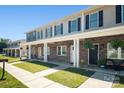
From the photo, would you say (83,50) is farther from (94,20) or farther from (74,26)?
(94,20)

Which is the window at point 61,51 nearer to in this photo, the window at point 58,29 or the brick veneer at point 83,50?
the brick veneer at point 83,50

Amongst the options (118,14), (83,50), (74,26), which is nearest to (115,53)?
(118,14)

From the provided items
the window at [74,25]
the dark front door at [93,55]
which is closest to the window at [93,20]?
the window at [74,25]

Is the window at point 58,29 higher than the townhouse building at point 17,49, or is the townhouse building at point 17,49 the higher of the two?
the window at point 58,29

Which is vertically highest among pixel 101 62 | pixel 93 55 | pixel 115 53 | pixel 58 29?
pixel 58 29

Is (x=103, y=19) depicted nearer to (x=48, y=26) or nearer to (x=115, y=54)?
(x=115, y=54)

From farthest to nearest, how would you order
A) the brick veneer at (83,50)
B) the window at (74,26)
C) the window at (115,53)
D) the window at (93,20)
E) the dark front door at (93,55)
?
Answer: 1. the window at (74,26)
2. the dark front door at (93,55)
3. the window at (93,20)
4. the brick veneer at (83,50)
5. the window at (115,53)

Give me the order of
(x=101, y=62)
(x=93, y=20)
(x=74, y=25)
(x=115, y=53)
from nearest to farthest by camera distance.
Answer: (x=115, y=53) < (x=101, y=62) < (x=93, y=20) < (x=74, y=25)

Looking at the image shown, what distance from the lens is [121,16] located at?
43.5 ft

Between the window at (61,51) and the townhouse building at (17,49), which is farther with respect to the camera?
the townhouse building at (17,49)

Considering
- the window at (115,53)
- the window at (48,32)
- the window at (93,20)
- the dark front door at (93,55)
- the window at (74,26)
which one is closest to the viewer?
the window at (115,53)

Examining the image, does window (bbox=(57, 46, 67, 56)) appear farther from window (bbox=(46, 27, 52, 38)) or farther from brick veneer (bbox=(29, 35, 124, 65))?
window (bbox=(46, 27, 52, 38))

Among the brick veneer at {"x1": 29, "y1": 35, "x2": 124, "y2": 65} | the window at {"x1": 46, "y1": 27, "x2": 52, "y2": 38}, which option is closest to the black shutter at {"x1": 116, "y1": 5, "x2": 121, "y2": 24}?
the brick veneer at {"x1": 29, "y1": 35, "x2": 124, "y2": 65}
